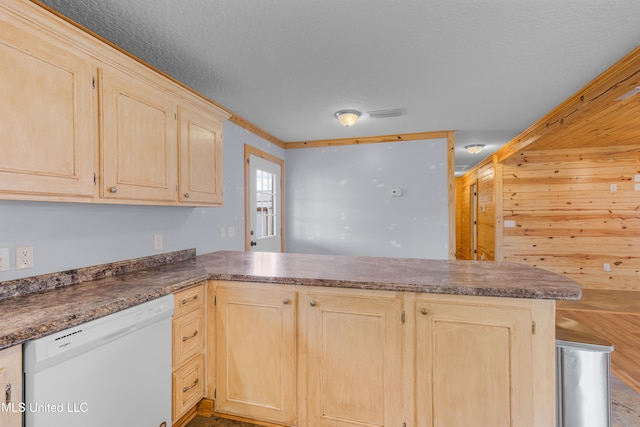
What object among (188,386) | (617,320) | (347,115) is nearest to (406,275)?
(188,386)

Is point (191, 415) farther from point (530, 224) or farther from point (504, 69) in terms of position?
point (530, 224)

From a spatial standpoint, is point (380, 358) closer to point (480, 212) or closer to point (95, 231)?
point (95, 231)

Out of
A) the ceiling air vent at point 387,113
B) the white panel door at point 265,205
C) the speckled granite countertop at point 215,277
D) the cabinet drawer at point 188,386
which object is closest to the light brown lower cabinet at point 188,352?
the cabinet drawer at point 188,386

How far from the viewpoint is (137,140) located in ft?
5.82

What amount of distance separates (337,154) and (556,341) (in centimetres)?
357

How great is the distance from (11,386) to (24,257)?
2.53 ft

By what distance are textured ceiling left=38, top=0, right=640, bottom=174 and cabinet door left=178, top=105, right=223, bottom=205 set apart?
0.41 m

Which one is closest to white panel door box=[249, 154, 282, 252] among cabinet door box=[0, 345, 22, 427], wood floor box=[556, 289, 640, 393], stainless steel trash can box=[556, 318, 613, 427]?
cabinet door box=[0, 345, 22, 427]

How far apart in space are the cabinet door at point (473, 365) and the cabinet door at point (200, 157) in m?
1.68

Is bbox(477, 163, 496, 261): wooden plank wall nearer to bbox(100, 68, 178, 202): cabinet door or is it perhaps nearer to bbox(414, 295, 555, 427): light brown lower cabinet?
bbox(414, 295, 555, 427): light brown lower cabinet

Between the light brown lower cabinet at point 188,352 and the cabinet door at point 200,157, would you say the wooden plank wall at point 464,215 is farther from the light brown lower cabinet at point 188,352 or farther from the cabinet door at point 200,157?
the light brown lower cabinet at point 188,352

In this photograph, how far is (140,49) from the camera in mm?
2084

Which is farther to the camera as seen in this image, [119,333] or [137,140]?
[137,140]

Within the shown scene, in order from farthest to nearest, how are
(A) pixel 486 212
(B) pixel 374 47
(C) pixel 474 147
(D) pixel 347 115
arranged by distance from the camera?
(A) pixel 486 212 < (C) pixel 474 147 < (D) pixel 347 115 < (B) pixel 374 47
